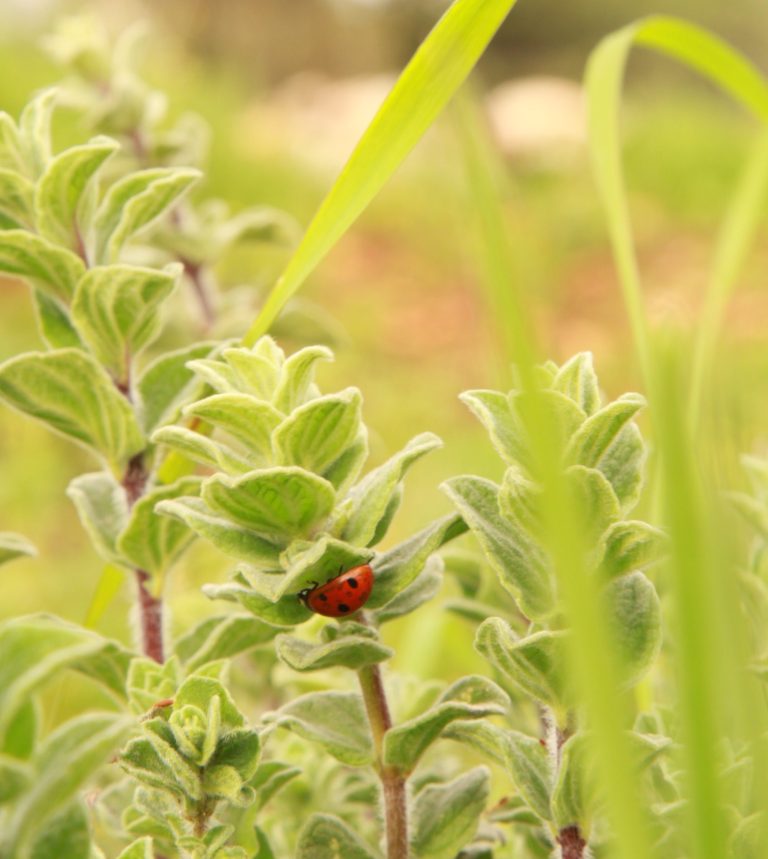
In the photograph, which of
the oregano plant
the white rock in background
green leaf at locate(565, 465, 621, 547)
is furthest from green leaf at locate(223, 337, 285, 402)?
the white rock in background

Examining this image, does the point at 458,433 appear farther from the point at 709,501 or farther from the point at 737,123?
the point at 737,123

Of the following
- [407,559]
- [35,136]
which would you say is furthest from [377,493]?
[35,136]

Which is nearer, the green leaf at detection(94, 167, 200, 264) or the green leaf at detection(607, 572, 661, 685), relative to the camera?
the green leaf at detection(607, 572, 661, 685)

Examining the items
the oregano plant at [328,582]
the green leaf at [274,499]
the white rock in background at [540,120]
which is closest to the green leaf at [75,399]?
the oregano plant at [328,582]

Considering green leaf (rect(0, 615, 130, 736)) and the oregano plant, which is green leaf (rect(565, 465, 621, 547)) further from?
green leaf (rect(0, 615, 130, 736))

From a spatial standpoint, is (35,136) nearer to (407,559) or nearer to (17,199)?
(17,199)

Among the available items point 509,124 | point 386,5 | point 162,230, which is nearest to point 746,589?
point 162,230
